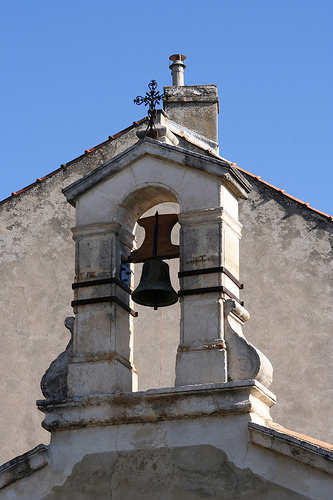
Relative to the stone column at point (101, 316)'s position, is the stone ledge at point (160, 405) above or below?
below

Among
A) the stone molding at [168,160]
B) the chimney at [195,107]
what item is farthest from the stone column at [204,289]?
the chimney at [195,107]

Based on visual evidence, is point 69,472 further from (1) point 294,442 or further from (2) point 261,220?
(2) point 261,220

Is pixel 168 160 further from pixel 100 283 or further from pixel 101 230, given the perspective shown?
pixel 100 283

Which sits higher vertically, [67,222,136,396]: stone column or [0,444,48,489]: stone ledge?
[67,222,136,396]: stone column

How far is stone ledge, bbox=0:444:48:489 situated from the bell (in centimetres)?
133

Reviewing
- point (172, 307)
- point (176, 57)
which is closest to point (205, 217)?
point (172, 307)

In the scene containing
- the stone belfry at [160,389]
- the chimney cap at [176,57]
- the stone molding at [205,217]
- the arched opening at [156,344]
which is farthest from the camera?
the chimney cap at [176,57]

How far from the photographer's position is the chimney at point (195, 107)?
1304cm

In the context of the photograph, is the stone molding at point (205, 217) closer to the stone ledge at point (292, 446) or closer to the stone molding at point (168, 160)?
the stone molding at point (168, 160)

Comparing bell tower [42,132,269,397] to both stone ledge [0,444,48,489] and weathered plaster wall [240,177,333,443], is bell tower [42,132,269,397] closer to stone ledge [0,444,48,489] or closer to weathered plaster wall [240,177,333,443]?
stone ledge [0,444,48,489]

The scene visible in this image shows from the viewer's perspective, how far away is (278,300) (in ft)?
39.1

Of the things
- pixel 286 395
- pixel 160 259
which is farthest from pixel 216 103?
pixel 160 259

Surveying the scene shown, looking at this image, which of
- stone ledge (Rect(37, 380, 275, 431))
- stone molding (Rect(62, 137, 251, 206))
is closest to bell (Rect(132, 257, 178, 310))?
stone molding (Rect(62, 137, 251, 206))

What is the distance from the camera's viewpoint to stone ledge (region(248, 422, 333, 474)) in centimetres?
690
